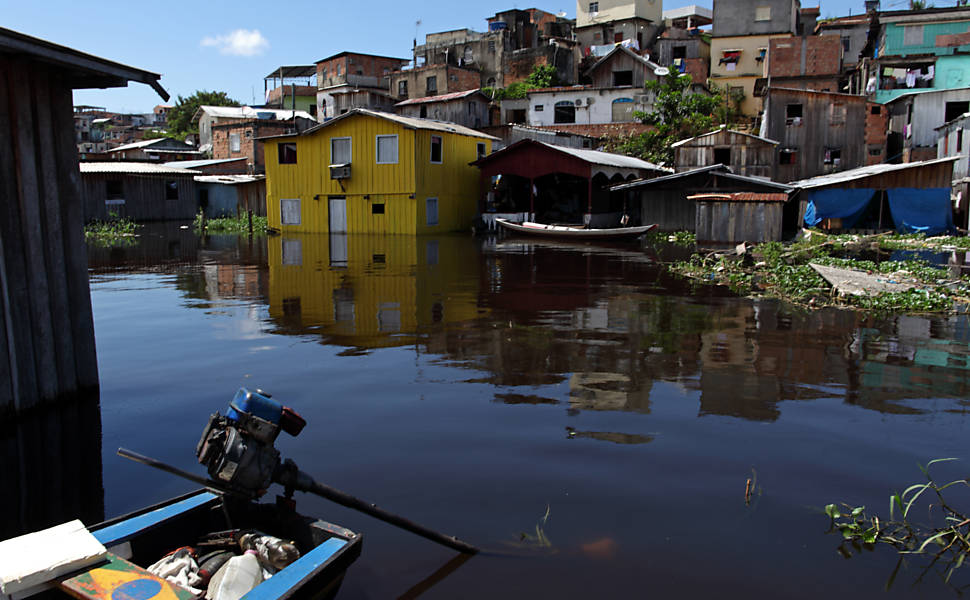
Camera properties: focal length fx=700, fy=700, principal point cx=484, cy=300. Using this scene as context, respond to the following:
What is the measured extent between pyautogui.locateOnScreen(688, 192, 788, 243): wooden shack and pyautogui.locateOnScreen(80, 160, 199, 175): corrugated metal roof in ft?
105

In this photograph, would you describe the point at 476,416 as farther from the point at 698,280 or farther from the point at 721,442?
the point at 698,280

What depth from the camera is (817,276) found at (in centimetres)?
1445

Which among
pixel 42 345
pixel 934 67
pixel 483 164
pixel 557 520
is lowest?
pixel 557 520

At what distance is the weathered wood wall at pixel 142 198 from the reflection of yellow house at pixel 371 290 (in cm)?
1923

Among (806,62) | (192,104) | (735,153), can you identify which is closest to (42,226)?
(735,153)

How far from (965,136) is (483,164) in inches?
792

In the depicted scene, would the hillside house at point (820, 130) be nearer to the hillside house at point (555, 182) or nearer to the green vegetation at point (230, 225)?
the hillside house at point (555, 182)

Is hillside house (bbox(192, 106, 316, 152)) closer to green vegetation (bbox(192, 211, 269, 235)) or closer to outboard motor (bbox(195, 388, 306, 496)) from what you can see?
green vegetation (bbox(192, 211, 269, 235))

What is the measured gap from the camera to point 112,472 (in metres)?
5.63

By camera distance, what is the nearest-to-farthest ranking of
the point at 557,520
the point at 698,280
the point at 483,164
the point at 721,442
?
the point at 557,520 < the point at 721,442 < the point at 698,280 < the point at 483,164

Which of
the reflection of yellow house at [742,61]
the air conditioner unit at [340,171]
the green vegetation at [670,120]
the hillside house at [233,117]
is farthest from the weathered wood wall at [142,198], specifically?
the reflection of yellow house at [742,61]

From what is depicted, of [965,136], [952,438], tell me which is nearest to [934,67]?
[965,136]

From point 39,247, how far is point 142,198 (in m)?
39.0

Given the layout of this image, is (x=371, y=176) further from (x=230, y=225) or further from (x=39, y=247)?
(x=39, y=247)
